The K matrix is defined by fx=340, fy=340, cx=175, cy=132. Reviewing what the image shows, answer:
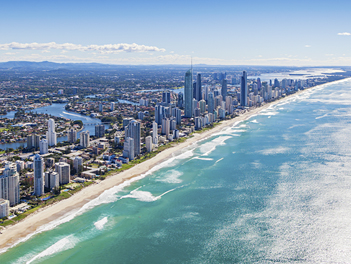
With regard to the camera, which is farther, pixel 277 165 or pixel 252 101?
pixel 252 101

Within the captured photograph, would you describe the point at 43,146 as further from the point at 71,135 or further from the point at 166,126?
the point at 166,126

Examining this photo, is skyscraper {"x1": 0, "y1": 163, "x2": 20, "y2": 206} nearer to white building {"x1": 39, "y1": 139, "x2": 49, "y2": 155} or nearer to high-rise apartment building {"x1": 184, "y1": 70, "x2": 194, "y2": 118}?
white building {"x1": 39, "y1": 139, "x2": 49, "y2": 155}

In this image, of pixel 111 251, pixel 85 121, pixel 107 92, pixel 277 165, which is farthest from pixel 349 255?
pixel 107 92

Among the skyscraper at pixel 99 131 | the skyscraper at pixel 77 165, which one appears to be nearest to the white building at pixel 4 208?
the skyscraper at pixel 77 165

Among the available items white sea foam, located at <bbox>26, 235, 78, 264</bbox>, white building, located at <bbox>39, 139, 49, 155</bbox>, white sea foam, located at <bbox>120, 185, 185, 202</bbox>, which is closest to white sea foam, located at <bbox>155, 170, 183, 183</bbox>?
white sea foam, located at <bbox>120, 185, 185, 202</bbox>

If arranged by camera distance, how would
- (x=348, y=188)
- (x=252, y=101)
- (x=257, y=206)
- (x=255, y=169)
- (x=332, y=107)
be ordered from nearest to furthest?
(x=257, y=206), (x=348, y=188), (x=255, y=169), (x=332, y=107), (x=252, y=101)

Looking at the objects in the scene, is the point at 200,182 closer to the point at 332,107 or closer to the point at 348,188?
the point at 348,188
